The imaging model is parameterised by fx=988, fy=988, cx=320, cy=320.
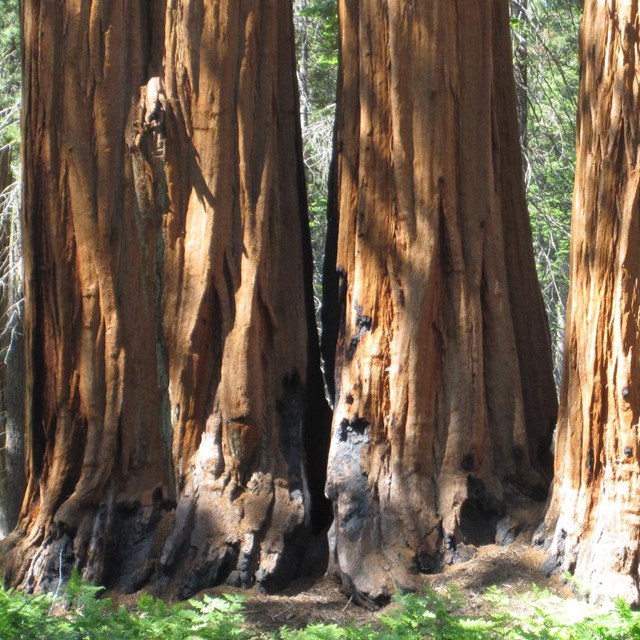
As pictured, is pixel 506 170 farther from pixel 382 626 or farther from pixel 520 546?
pixel 382 626

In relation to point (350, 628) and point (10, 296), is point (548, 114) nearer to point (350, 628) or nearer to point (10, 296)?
point (10, 296)

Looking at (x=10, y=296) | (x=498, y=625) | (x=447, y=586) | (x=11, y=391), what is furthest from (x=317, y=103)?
(x=498, y=625)

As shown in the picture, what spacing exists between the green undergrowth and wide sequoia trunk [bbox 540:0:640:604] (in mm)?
438

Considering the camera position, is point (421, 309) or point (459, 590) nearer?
point (459, 590)

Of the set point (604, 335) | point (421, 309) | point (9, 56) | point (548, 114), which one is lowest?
point (604, 335)

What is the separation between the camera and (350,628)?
185 inches

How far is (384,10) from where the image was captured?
5973 millimetres

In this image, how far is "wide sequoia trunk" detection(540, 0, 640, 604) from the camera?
504 cm

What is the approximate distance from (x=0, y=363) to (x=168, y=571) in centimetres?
732

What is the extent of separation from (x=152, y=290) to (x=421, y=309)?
173cm

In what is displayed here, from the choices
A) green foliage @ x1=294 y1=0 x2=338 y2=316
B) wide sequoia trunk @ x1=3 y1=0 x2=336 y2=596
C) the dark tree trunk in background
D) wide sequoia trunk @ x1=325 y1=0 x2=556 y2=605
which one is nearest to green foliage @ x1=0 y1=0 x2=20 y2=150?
the dark tree trunk in background

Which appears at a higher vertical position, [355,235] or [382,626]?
[355,235]

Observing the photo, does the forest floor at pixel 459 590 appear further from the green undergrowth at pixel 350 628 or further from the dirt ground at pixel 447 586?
the green undergrowth at pixel 350 628

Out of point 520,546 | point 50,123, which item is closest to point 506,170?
point 520,546
